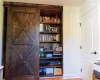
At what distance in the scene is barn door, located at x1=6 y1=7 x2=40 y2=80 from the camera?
13.0ft

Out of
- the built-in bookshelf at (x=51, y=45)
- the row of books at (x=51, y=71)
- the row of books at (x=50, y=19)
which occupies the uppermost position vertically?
the row of books at (x=50, y=19)

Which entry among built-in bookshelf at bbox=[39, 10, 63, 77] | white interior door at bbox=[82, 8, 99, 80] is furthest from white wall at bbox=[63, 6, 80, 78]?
white interior door at bbox=[82, 8, 99, 80]

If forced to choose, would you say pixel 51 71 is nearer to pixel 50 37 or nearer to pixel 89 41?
pixel 50 37

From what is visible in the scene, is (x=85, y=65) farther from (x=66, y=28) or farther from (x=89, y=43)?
(x=66, y=28)

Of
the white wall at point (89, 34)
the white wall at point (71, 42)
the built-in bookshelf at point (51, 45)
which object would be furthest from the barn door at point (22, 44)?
the white wall at point (89, 34)

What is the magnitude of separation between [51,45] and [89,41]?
173 cm

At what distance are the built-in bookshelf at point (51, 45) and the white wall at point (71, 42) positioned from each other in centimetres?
23

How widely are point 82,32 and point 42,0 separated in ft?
5.83

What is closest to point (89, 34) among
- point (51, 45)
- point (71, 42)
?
point (71, 42)

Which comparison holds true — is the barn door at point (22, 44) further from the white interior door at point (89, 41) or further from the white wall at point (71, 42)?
the white interior door at point (89, 41)

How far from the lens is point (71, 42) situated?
4355 mm

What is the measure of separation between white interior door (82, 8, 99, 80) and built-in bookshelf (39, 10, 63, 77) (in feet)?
2.91

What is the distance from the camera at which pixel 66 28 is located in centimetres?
435

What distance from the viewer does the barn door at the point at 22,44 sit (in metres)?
3.96
